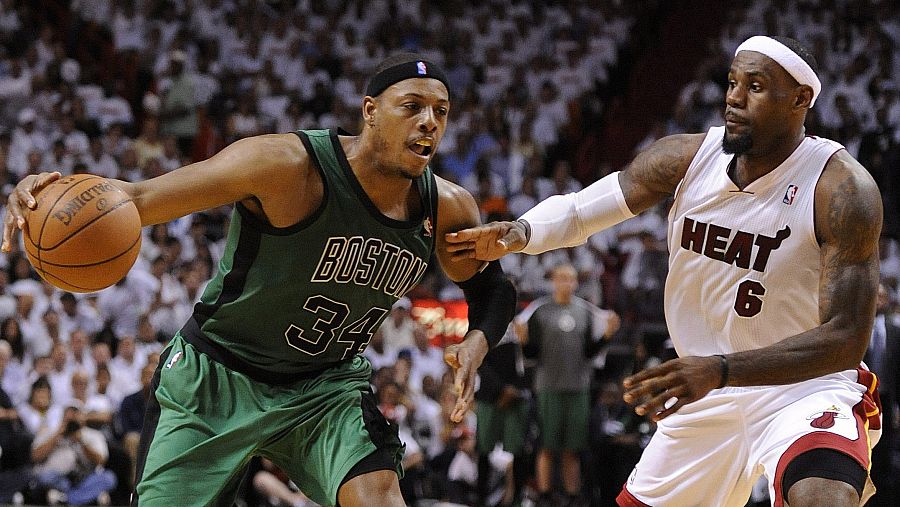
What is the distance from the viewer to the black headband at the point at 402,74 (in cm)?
489

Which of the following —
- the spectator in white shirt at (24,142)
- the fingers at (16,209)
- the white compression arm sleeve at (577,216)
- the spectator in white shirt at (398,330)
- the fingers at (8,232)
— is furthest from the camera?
the spectator in white shirt at (24,142)

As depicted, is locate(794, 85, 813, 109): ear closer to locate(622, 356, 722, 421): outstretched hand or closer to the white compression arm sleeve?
the white compression arm sleeve

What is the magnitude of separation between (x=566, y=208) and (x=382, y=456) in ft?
4.53

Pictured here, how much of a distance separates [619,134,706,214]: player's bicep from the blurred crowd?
499 centimetres

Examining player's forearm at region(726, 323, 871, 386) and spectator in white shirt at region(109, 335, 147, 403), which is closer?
player's forearm at region(726, 323, 871, 386)

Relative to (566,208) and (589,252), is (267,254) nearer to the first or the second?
(566,208)

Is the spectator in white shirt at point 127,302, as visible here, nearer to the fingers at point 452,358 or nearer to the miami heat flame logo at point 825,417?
the fingers at point 452,358

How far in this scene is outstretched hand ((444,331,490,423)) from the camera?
467 cm

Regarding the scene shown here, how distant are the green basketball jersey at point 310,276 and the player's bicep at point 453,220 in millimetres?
204

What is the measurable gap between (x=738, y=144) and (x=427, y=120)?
1.27m

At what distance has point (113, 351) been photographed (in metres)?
11.7

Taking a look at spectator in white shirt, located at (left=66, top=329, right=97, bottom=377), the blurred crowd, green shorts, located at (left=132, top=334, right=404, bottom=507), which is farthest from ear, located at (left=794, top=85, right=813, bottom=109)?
spectator in white shirt, located at (left=66, top=329, right=97, bottom=377)

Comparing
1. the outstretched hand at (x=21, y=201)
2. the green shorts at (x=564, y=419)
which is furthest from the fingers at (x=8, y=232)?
the green shorts at (x=564, y=419)

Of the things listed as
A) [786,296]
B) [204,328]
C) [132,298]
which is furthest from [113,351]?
[786,296]
